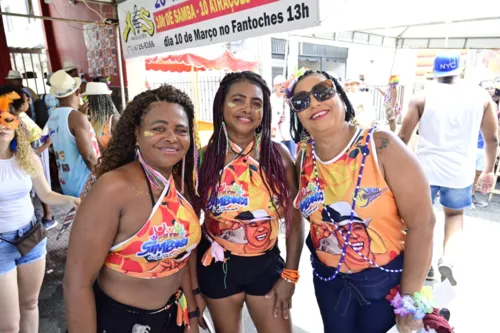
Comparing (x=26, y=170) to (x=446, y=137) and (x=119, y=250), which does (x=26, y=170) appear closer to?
(x=119, y=250)

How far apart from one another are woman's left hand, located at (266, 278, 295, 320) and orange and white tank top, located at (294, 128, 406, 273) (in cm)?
38

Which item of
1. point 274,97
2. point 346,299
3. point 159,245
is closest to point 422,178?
point 346,299

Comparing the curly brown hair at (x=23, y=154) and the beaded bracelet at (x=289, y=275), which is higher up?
the curly brown hair at (x=23, y=154)

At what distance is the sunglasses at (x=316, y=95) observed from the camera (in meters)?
1.55

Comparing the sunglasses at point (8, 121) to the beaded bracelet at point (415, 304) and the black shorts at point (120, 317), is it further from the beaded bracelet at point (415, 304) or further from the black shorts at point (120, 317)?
the beaded bracelet at point (415, 304)

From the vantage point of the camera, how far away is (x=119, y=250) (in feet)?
4.64

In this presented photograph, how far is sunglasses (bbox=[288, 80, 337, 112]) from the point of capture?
5.09 ft

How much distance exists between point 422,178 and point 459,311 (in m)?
2.10

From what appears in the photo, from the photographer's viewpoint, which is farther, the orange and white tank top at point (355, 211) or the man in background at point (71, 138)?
the man in background at point (71, 138)

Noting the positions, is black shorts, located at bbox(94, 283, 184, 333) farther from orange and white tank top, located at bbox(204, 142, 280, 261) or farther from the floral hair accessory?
the floral hair accessory

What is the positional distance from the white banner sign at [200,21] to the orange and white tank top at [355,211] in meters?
1.59

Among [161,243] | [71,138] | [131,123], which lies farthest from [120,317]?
[71,138]

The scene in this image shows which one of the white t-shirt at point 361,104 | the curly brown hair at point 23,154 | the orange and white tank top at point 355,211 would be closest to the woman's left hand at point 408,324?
the orange and white tank top at point 355,211

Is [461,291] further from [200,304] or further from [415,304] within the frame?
[200,304]
